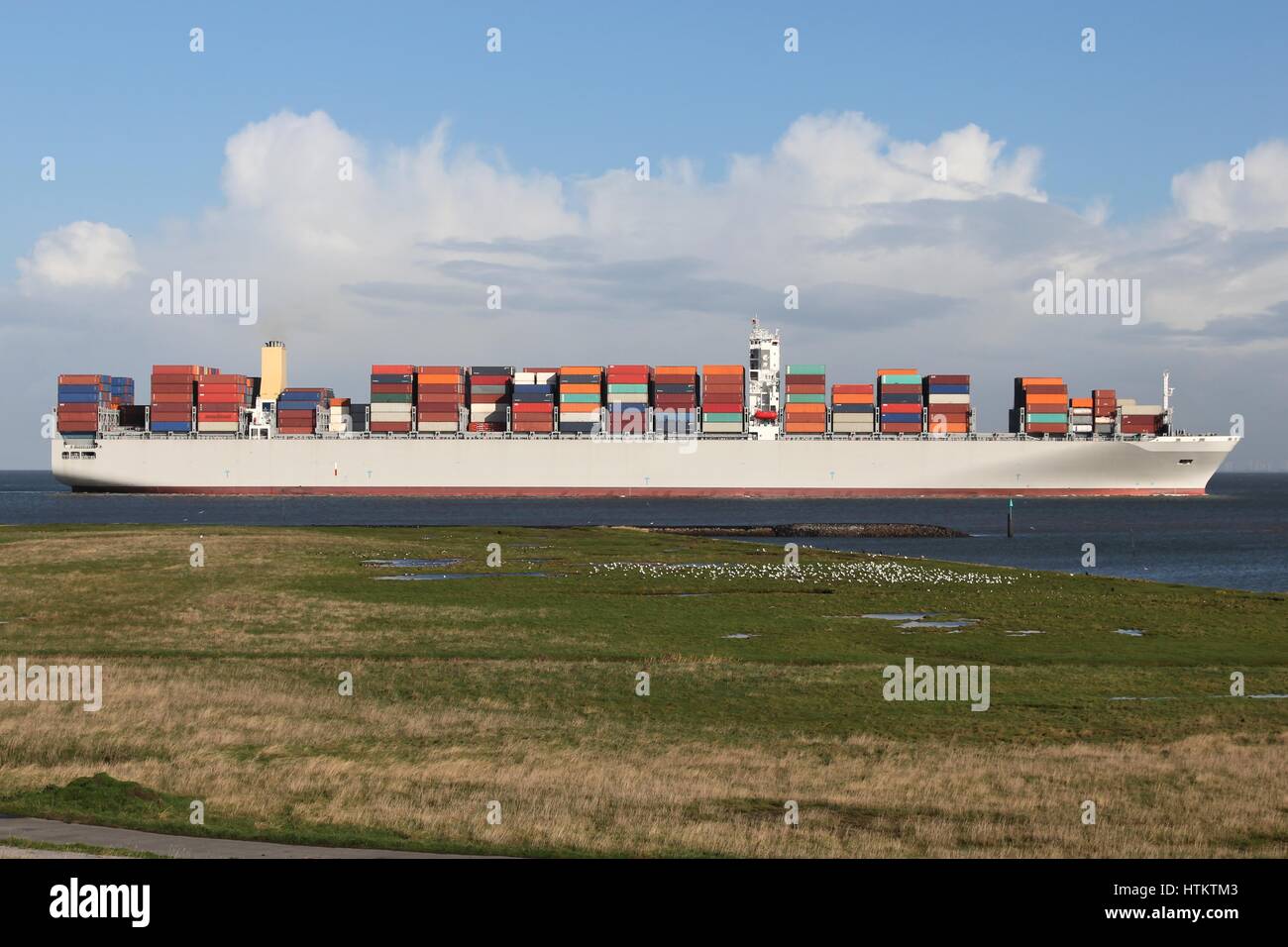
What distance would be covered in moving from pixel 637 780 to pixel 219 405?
13755 cm

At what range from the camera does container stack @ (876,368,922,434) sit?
141625mm

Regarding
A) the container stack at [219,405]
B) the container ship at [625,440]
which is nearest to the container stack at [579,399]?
the container ship at [625,440]

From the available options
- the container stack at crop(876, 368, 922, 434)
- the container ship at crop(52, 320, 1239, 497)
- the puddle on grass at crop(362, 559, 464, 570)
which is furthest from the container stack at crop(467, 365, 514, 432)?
the puddle on grass at crop(362, 559, 464, 570)

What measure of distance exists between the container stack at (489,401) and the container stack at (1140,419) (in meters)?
72.9

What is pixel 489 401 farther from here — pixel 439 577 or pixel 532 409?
pixel 439 577

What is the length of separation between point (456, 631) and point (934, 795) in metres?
19.5

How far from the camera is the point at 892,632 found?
114 feet

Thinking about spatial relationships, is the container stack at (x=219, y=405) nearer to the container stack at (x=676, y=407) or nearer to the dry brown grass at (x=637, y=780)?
the container stack at (x=676, y=407)

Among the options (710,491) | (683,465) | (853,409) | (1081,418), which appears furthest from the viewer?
(1081,418)

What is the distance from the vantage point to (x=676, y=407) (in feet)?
471

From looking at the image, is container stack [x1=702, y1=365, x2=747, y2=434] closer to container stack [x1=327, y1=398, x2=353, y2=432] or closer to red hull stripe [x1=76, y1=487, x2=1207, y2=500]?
red hull stripe [x1=76, y1=487, x2=1207, y2=500]

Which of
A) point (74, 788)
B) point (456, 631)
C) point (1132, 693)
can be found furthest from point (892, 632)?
point (74, 788)

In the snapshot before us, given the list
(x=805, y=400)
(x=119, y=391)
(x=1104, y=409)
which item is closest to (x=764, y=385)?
(x=805, y=400)
